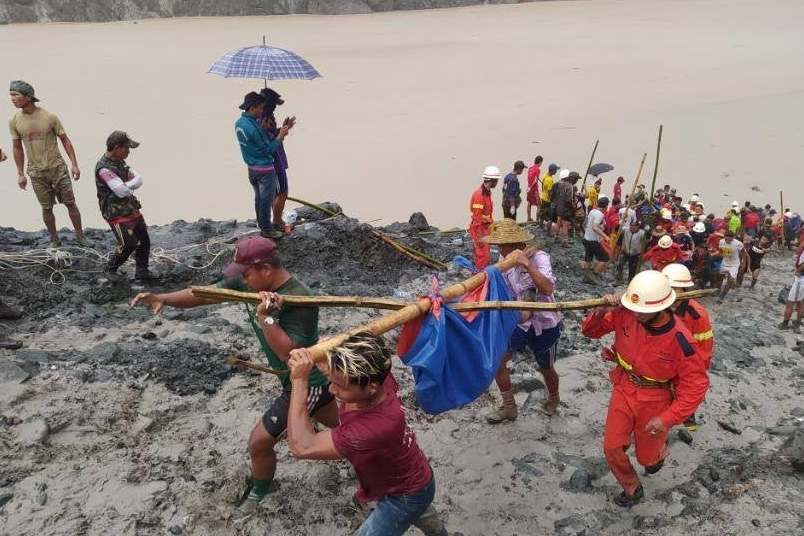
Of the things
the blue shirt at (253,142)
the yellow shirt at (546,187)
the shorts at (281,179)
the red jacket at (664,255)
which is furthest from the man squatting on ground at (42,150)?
the yellow shirt at (546,187)

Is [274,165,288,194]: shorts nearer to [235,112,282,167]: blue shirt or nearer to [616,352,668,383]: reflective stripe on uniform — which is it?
[235,112,282,167]: blue shirt

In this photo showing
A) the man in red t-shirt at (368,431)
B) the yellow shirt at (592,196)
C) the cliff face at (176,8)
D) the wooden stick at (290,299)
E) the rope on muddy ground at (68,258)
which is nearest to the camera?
the man in red t-shirt at (368,431)

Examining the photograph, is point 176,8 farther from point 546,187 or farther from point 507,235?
point 507,235

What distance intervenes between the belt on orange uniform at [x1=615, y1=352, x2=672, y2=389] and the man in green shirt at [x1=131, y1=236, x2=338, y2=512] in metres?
2.07

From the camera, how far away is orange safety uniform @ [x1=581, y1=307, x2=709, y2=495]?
3885mm

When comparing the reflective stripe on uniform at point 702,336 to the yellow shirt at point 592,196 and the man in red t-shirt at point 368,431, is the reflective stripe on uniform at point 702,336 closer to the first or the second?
the man in red t-shirt at point 368,431

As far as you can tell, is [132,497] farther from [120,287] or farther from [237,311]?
[120,287]

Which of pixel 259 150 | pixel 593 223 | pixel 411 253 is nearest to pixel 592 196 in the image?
pixel 593 223

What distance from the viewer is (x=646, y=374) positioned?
4016mm

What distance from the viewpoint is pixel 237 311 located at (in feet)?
21.6

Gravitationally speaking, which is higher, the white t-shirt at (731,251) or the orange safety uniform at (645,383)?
the orange safety uniform at (645,383)

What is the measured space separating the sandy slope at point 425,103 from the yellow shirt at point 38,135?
9.64m

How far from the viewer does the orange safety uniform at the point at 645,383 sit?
3.88 meters

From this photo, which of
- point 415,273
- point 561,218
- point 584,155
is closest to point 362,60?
point 584,155
